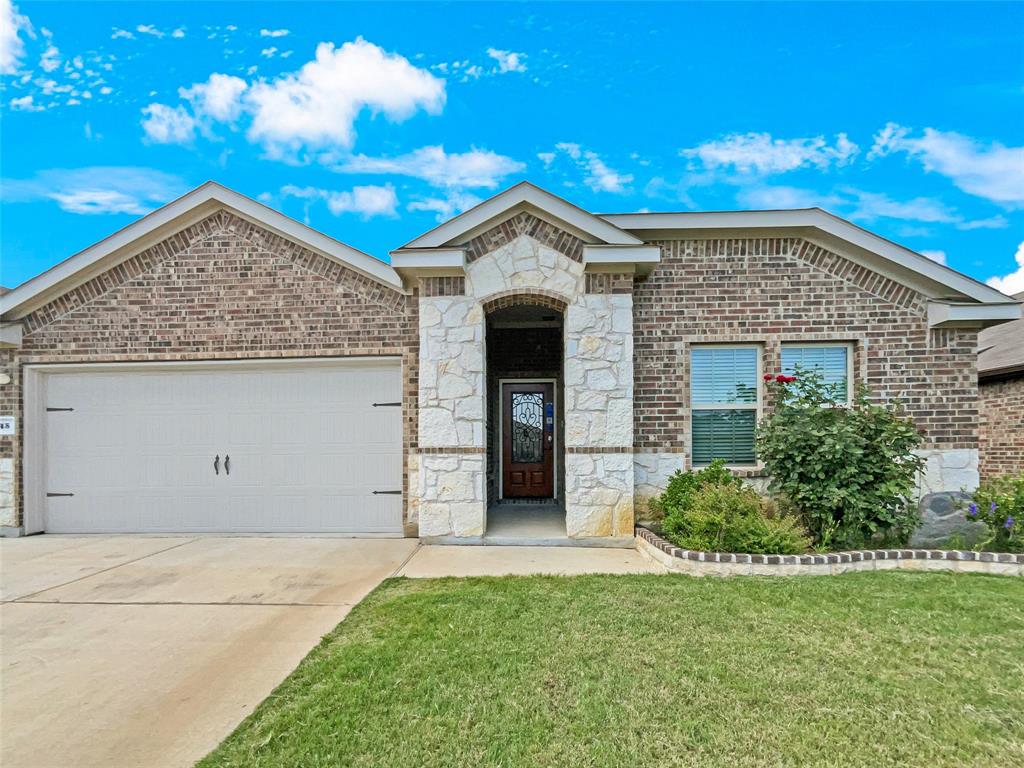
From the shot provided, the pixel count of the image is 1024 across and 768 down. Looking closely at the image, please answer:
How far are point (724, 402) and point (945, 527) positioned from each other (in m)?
2.80

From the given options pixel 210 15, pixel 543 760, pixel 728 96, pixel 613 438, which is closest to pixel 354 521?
pixel 613 438

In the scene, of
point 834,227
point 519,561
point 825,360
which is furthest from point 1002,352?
point 519,561

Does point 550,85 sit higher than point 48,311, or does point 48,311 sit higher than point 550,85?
point 550,85

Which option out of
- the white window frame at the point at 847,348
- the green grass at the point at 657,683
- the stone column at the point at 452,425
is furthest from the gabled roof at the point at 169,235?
the white window frame at the point at 847,348

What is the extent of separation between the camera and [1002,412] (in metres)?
11.0

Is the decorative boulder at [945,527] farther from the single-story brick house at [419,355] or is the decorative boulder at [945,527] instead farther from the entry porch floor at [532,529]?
the entry porch floor at [532,529]

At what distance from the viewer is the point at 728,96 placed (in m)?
10.6

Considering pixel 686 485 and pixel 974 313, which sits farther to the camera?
pixel 974 313

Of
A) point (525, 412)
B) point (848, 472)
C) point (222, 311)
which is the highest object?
point (222, 311)

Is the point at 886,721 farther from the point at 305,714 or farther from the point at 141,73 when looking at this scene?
the point at 141,73

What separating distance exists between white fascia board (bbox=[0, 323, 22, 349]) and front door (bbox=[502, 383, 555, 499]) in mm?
7515

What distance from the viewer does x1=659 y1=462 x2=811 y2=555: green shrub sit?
5742mm

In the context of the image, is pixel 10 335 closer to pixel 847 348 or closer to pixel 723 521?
pixel 723 521

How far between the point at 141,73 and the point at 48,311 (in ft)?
14.8
